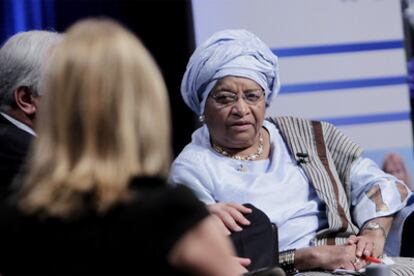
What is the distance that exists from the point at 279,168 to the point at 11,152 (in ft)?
3.81

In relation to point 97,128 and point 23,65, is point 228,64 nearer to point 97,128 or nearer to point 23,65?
point 23,65

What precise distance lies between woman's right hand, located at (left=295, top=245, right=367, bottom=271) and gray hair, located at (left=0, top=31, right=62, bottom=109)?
1099 millimetres

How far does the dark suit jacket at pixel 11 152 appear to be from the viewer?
11.3ft

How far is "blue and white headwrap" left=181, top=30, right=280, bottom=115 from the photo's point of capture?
13.8ft

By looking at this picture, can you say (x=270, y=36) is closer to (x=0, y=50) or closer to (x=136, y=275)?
(x=0, y=50)

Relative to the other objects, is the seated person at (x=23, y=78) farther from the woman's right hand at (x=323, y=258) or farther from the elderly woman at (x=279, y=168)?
the woman's right hand at (x=323, y=258)

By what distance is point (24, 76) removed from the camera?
12.2ft

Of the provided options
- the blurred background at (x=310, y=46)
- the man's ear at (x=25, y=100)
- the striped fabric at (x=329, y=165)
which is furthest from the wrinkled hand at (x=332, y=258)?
the blurred background at (x=310, y=46)

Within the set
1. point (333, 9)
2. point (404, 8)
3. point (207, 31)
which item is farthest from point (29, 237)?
point (404, 8)

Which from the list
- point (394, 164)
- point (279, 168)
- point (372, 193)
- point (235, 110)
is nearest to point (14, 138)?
point (235, 110)

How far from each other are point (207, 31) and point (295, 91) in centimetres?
53

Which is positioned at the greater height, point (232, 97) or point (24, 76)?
point (24, 76)

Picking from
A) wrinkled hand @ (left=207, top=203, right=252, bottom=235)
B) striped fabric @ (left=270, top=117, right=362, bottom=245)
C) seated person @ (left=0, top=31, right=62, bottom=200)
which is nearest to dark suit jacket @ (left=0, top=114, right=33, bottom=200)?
seated person @ (left=0, top=31, right=62, bottom=200)

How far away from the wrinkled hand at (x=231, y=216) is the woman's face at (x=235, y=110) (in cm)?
46
